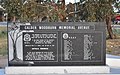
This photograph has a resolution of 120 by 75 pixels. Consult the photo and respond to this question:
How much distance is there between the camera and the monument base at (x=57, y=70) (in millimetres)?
7918

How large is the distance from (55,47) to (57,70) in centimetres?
57

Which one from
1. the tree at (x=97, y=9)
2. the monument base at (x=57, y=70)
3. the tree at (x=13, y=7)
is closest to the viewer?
the monument base at (x=57, y=70)

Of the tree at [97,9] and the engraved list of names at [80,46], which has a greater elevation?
the tree at [97,9]

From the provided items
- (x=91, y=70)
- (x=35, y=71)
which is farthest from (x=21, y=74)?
(x=91, y=70)

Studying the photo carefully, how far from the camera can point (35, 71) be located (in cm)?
794

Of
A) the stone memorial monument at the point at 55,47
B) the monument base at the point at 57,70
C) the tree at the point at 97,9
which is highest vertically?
the tree at the point at 97,9

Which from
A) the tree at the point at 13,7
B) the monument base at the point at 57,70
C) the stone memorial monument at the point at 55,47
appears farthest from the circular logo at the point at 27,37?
the tree at the point at 13,7

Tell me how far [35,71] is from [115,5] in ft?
17.6

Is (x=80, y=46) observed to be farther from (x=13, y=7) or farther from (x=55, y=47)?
(x=13, y=7)

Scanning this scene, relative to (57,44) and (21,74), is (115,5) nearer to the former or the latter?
(57,44)

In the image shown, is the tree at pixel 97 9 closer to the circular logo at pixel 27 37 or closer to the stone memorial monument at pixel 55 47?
the stone memorial monument at pixel 55 47

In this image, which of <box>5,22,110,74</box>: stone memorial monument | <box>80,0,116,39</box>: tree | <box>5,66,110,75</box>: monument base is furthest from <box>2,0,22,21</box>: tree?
<box>5,66,110,75</box>: monument base

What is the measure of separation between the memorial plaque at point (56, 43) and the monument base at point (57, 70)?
14cm

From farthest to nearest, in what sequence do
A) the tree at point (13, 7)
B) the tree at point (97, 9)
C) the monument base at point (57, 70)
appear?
the tree at point (97, 9), the tree at point (13, 7), the monument base at point (57, 70)
